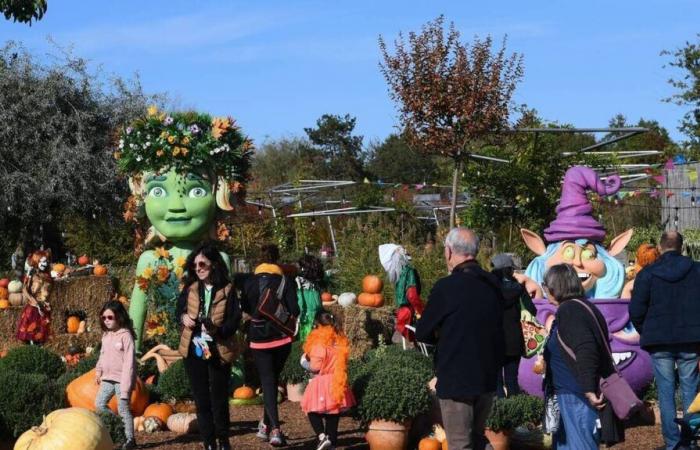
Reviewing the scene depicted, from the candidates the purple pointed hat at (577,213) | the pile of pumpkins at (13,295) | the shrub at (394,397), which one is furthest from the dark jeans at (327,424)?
the pile of pumpkins at (13,295)

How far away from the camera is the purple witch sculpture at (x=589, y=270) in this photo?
32.0ft

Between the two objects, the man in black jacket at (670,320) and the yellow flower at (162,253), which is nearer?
the man in black jacket at (670,320)

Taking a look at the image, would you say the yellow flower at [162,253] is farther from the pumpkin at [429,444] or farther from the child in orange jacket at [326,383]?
the pumpkin at [429,444]

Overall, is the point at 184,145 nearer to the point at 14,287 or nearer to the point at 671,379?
the point at 671,379

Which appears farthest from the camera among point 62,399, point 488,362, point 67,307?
point 67,307

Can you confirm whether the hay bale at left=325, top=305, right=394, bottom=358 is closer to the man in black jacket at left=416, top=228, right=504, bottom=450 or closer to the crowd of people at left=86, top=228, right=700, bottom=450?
the crowd of people at left=86, top=228, right=700, bottom=450

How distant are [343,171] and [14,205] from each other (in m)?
25.6

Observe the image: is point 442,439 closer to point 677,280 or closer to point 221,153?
point 677,280

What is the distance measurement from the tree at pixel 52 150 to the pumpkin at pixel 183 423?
13.2 meters

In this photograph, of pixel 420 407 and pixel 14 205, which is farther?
pixel 14 205

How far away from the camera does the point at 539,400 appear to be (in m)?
8.66

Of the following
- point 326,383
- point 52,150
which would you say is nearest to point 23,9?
point 326,383

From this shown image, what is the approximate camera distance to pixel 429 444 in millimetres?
8352

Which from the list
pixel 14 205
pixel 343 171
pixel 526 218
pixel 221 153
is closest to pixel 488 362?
pixel 221 153
